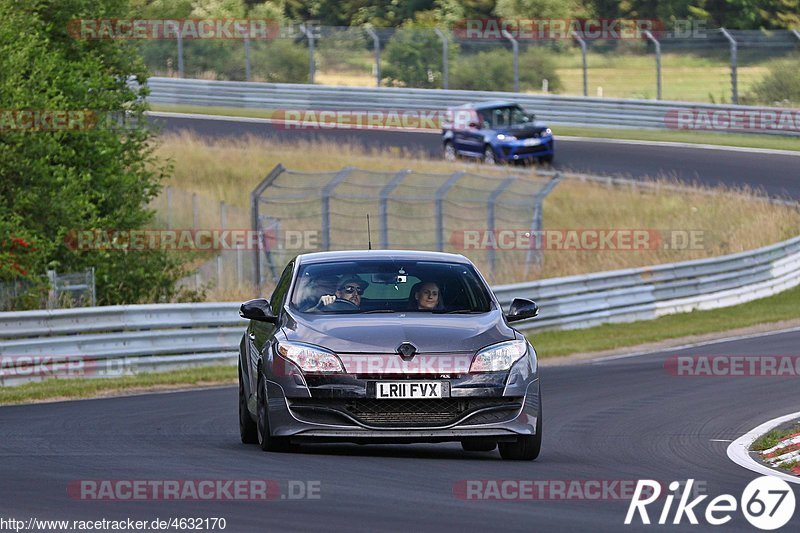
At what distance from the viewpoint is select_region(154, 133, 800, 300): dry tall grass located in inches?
1150

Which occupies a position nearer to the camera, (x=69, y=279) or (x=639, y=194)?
(x=69, y=279)

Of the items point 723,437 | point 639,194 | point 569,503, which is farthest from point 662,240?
point 569,503

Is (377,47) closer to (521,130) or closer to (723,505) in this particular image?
(521,130)

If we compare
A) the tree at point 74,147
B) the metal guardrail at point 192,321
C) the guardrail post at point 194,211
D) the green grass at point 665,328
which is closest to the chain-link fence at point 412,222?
the guardrail post at point 194,211

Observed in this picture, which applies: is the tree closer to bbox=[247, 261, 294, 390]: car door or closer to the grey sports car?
bbox=[247, 261, 294, 390]: car door

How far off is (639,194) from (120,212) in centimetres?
1489

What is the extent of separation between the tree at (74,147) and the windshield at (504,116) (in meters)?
14.1

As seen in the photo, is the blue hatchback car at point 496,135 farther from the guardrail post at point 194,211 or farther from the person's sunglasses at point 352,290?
the person's sunglasses at point 352,290

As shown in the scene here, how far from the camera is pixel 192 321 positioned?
62.5 ft

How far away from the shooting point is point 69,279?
21.7m

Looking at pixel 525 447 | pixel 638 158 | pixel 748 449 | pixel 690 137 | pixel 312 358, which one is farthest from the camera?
pixel 690 137

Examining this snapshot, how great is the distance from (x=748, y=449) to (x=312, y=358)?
3647mm

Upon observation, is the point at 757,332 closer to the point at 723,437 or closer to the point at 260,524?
the point at 723,437

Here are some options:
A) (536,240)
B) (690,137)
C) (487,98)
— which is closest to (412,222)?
(536,240)
